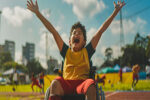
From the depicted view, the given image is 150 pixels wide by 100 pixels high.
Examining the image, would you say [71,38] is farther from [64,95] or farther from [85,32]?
[64,95]

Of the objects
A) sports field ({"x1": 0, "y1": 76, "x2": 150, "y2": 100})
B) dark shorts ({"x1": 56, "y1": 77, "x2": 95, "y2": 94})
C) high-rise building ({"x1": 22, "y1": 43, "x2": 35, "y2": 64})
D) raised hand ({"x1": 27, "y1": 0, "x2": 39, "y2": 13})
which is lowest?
sports field ({"x1": 0, "y1": 76, "x2": 150, "y2": 100})

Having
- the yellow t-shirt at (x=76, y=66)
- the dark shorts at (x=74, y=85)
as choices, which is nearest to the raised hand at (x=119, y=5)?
the yellow t-shirt at (x=76, y=66)

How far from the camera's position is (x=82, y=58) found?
2551 millimetres

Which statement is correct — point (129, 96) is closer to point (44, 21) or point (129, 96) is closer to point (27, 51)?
point (44, 21)

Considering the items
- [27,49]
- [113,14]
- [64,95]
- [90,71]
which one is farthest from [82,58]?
[27,49]

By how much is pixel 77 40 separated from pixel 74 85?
2.50 feet

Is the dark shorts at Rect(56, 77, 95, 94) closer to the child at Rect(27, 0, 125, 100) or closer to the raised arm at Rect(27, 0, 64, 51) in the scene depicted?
the child at Rect(27, 0, 125, 100)

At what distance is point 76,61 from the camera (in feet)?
8.30

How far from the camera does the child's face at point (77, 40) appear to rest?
2709mm

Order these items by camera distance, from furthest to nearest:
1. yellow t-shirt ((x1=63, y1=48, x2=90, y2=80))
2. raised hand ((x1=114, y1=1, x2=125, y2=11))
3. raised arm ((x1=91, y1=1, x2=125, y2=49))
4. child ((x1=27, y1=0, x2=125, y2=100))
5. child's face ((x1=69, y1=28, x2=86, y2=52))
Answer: raised hand ((x1=114, y1=1, x2=125, y2=11)), raised arm ((x1=91, y1=1, x2=125, y2=49)), child's face ((x1=69, y1=28, x2=86, y2=52)), yellow t-shirt ((x1=63, y1=48, x2=90, y2=80)), child ((x1=27, y1=0, x2=125, y2=100))

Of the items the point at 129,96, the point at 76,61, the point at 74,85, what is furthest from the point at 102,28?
the point at 129,96

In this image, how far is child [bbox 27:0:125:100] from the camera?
2068mm

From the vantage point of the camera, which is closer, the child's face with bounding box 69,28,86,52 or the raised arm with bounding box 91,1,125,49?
the child's face with bounding box 69,28,86,52

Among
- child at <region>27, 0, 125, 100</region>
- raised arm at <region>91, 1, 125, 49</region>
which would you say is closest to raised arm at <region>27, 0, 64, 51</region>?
child at <region>27, 0, 125, 100</region>
